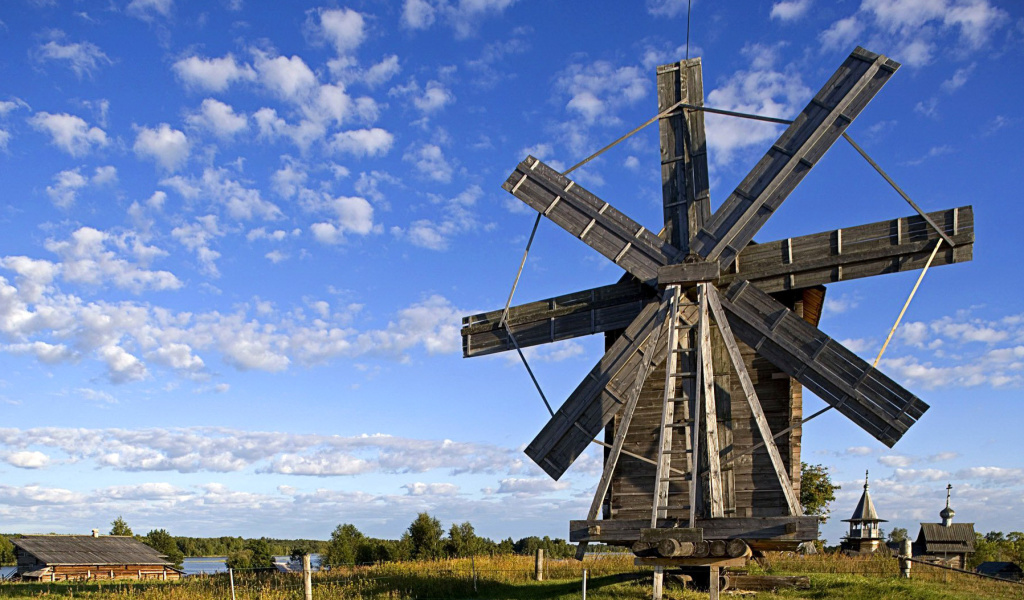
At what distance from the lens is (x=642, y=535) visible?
1188 cm

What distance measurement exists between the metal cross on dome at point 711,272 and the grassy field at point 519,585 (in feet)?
13.7

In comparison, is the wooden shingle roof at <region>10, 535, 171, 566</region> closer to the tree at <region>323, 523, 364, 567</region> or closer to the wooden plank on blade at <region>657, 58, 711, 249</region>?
the tree at <region>323, 523, 364, 567</region>

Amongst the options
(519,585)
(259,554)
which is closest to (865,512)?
(519,585)

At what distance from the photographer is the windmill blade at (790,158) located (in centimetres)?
1326

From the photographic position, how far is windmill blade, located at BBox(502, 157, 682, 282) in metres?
14.1

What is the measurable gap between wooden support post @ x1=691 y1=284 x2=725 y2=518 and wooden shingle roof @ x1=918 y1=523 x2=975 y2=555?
184 ft

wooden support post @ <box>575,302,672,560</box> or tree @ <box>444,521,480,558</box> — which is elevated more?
wooden support post @ <box>575,302,672,560</box>

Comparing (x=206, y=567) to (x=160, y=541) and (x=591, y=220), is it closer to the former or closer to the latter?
(x=160, y=541)

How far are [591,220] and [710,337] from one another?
2.97m

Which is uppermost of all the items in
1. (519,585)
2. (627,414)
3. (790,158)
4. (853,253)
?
(790,158)

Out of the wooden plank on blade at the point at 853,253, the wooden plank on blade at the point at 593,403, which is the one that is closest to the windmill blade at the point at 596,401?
the wooden plank on blade at the point at 593,403

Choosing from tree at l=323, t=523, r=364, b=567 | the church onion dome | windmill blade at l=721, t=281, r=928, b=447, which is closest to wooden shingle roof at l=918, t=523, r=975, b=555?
the church onion dome

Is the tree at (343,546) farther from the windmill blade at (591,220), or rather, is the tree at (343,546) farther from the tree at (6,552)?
the tree at (6,552)

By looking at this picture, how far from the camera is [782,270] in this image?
44.7ft
